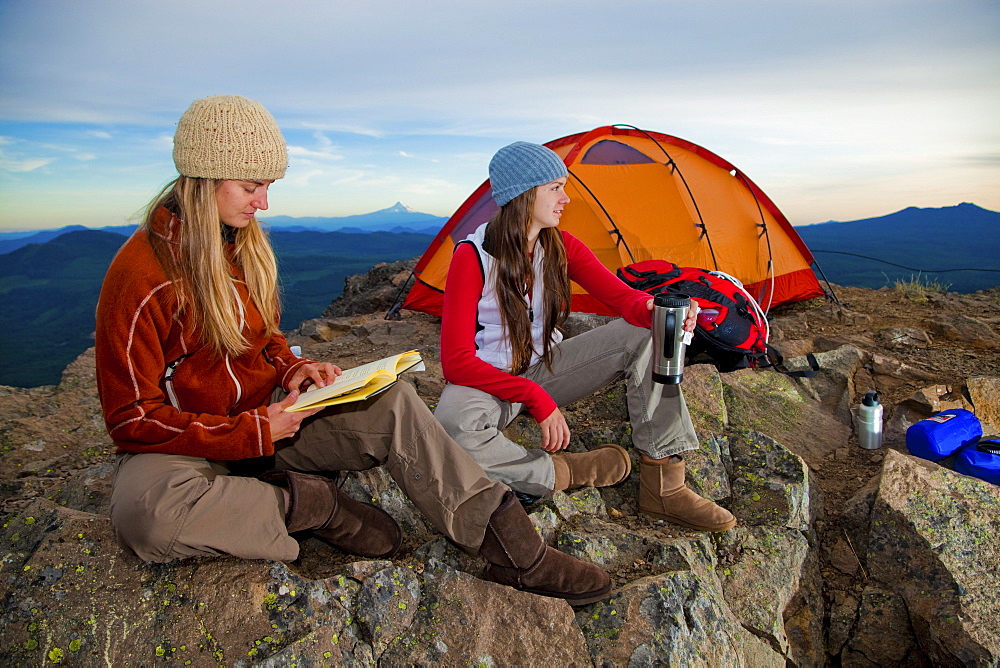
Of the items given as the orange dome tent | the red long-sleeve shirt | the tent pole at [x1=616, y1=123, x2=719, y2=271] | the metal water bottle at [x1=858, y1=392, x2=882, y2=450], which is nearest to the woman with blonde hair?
the red long-sleeve shirt

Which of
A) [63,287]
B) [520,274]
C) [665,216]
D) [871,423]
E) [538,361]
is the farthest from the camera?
[63,287]

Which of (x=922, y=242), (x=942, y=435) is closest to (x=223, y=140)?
(x=942, y=435)

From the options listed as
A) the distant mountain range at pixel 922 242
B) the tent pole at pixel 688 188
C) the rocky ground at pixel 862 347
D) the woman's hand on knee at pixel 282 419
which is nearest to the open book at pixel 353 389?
the woman's hand on knee at pixel 282 419

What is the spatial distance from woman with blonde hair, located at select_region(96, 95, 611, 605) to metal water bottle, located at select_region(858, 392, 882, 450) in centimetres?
273

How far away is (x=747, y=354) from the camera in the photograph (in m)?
4.80

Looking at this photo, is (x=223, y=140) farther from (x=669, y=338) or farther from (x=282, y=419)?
(x=669, y=338)

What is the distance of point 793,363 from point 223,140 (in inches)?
180

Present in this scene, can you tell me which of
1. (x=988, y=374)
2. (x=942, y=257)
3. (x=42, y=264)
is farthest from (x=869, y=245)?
(x=42, y=264)

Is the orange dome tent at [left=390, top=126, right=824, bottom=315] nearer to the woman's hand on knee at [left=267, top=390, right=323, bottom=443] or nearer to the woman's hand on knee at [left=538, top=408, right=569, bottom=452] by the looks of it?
the woman's hand on knee at [left=538, top=408, right=569, bottom=452]

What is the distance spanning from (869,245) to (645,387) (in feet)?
163

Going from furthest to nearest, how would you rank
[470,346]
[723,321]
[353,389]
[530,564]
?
[723,321] → [470,346] → [530,564] → [353,389]

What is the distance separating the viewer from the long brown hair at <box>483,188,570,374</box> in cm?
304

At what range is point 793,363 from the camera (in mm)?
5086

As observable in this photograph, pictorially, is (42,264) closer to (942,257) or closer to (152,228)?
(152,228)
